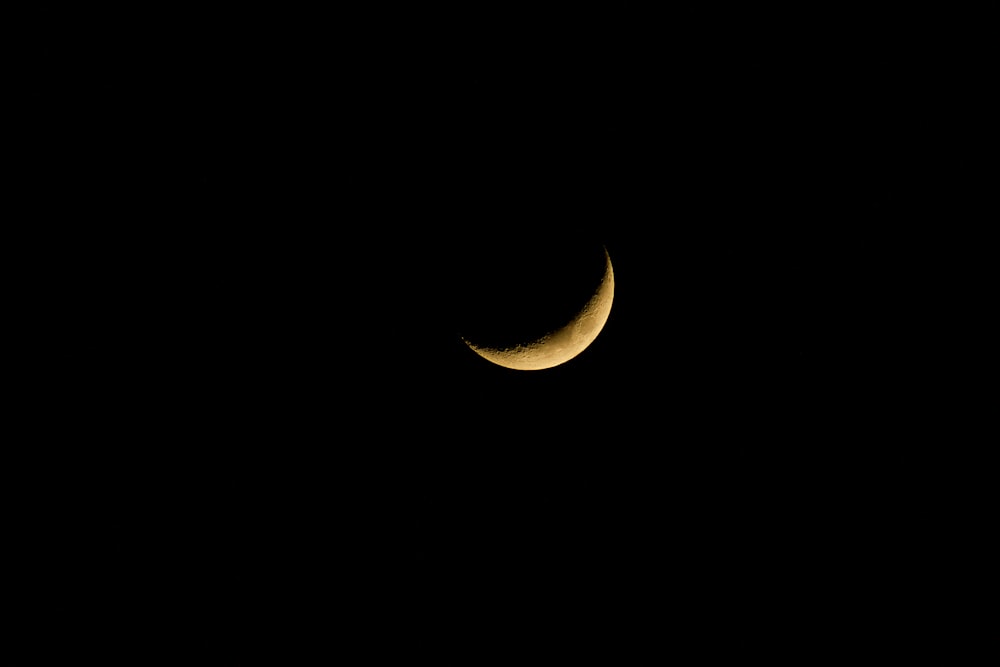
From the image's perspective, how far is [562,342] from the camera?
5.89 feet

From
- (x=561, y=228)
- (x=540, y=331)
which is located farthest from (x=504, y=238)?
(x=540, y=331)

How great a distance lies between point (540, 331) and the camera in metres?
1.74

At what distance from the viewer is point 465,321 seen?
1786mm

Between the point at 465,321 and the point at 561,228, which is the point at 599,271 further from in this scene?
the point at 465,321

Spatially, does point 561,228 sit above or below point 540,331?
above

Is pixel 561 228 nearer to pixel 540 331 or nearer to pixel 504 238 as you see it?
pixel 504 238

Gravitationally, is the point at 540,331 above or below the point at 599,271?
below

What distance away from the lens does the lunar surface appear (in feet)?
5.80

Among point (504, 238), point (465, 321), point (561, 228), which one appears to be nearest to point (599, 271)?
point (561, 228)

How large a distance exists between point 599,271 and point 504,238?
304 mm

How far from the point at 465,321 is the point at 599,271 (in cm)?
42

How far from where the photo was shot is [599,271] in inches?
70.6

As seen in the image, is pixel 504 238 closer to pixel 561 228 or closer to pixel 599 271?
pixel 561 228

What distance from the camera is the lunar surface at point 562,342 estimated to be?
5.80ft
